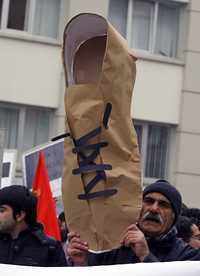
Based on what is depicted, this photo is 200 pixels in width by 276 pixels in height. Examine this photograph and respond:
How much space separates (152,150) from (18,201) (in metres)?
13.1

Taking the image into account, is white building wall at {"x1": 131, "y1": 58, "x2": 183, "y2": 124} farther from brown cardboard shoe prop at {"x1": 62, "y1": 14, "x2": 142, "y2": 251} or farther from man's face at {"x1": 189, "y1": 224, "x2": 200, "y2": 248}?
brown cardboard shoe prop at {"x1": 62, "y1": 14, "x2": 142, "y2": 251}

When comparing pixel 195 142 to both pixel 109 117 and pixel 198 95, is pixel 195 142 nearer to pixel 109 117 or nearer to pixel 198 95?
pixel 198 95

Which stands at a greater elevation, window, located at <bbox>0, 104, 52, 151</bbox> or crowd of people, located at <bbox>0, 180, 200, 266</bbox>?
window, located at <bbox>0, 104, 52, 151</bbox>

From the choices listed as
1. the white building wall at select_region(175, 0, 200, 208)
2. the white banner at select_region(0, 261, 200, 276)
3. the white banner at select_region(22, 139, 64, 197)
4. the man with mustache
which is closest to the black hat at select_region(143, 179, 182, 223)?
the man with mustache

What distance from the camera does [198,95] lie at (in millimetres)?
18656

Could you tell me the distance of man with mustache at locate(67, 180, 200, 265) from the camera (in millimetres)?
4461

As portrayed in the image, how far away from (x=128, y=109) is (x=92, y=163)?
262 millimetres

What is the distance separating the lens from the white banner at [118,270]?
11.7 ft

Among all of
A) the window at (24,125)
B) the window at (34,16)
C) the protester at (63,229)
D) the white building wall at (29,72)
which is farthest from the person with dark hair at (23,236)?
the window at (34,16)

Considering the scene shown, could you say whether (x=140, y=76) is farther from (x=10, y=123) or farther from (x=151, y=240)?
(x=151, y=240)

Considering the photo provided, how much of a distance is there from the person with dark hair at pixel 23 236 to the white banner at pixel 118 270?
1.80 m

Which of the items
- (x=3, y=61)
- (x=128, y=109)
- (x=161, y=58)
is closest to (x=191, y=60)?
(x=161, y=58)

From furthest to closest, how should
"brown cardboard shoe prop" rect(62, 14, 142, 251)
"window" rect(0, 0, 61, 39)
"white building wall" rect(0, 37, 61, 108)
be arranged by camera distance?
1. "window" rect(0, 0, 61, 39)
2. "white building wall" rect(0, 37, 61, 108)
3. "brown cardboard shoe prop" rect(62, 14, 142, 251)

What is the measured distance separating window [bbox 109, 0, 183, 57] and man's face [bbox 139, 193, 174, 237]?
13.8m
